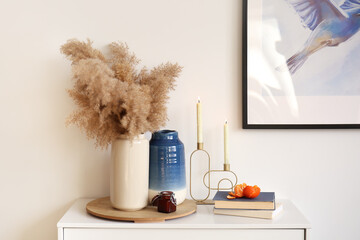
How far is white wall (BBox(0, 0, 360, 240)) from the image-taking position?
1691mm

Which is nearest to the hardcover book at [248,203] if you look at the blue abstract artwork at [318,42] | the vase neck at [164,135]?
the vase neck at [164,135]

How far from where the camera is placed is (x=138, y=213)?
146 centimetres

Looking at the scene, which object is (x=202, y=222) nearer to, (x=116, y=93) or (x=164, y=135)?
(x=164, y=135)

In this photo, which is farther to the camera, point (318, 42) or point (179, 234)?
point (318, 42)

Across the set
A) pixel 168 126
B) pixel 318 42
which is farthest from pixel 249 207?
pixel 318 42

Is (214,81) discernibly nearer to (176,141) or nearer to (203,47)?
(203,47)

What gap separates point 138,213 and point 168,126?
374 mm

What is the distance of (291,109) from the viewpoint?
5.54ft

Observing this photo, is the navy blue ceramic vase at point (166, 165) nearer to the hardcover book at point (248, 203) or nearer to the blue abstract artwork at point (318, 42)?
the hardcover book at point (248, 203)

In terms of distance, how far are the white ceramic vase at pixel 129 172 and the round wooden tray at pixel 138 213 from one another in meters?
0.03

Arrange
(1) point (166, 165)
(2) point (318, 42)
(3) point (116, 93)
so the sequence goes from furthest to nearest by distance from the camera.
Result: (2) point (318, 42) → (1) point (166, 165) → (3) point (116, 93)

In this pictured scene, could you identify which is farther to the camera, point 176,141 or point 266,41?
point 266,41

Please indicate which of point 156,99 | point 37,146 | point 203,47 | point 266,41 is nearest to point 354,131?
point 266,41

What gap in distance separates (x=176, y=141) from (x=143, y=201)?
0.74 ft
